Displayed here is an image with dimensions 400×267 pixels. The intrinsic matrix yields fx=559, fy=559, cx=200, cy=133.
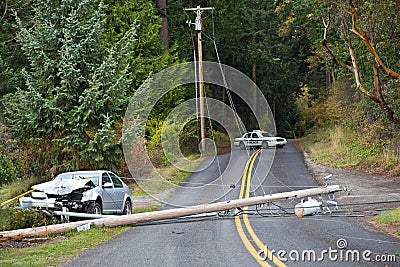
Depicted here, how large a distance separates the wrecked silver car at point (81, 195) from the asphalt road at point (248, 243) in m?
1.63

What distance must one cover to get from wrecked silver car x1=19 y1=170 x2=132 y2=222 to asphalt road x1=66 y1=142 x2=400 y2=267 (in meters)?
1.63

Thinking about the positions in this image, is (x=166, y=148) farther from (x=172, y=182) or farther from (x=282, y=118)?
(x=282, y=118)

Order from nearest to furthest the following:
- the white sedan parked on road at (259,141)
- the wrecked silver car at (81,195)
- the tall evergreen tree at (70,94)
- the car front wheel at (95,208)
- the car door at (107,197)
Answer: the wrecked silver car at (81,195)
the car front wheel at (95,208)
the car door at (107,197)
the tall evergreen tree at (70,94)
the white sedan parked on road at (259,141)

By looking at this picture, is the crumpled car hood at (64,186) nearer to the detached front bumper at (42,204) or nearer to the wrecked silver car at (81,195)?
the wrecked silver car at (81,195)

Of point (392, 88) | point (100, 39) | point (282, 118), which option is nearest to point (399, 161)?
point (392, 88)

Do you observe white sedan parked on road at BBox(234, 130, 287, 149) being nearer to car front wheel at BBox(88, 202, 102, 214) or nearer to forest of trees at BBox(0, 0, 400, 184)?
forest of trees at BBox(0, 0, 400, 184)

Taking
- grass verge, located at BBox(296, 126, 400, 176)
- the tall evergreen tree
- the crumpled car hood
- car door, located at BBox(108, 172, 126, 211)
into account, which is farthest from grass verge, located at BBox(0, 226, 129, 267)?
grass verge, located at BBox(296, 126, 400, 176)

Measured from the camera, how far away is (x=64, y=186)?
15.7 m

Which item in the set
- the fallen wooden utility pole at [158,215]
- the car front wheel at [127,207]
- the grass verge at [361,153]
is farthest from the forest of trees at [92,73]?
the fallen wooden utility pole at [158,215]

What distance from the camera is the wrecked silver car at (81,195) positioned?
15.5 meters

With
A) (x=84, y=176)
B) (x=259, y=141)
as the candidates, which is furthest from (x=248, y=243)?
(x=259, y=141)

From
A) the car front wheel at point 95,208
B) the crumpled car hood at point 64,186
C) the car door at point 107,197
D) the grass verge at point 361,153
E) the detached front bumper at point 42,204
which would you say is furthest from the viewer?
the grass verge at point 361,153

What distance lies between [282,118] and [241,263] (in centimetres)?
6420

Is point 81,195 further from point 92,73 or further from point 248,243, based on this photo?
point 92,73
